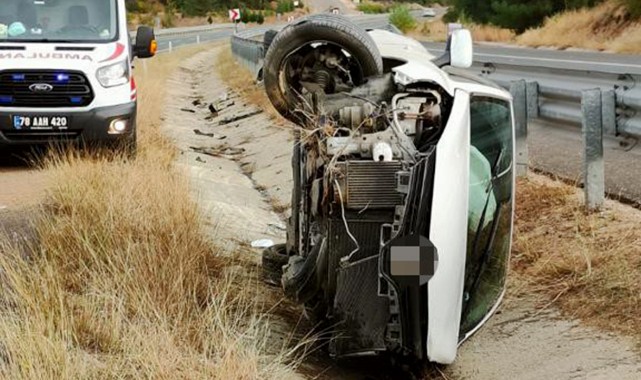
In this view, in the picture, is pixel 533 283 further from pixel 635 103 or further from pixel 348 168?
pixel 348 168

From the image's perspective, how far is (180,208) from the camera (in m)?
7.32

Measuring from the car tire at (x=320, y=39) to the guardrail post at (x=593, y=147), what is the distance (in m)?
2.16

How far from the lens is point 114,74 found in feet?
39.2

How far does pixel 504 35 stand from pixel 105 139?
121 ft

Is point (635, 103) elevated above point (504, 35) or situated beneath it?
elevated above

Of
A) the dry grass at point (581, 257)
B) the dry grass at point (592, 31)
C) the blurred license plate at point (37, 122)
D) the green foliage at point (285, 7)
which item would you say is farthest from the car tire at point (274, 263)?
the green foliage at point (285, 7)

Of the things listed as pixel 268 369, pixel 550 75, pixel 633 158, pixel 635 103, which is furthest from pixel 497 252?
pixel 550 75

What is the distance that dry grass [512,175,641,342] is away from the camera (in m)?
5.81

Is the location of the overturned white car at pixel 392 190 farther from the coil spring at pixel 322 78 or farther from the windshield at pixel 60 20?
the windshield at pixel 60 20

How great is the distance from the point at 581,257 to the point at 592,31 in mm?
32866

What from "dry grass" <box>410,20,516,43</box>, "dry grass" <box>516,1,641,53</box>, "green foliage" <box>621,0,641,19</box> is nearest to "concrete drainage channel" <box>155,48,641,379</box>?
"dry grass" <box>516,1,641,53</box>

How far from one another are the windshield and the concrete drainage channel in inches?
77.8

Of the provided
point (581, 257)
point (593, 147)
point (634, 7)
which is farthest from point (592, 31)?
point (581, 257)

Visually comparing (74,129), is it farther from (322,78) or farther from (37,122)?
(322,78)
